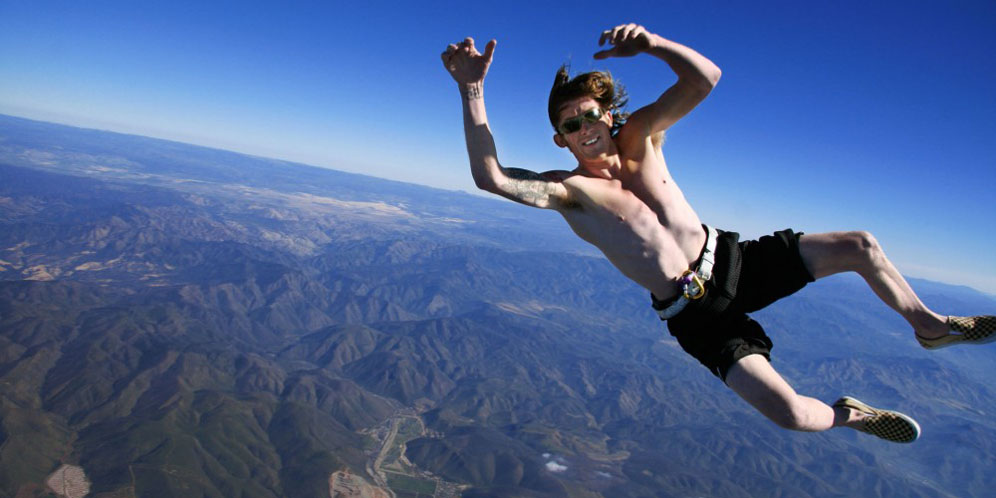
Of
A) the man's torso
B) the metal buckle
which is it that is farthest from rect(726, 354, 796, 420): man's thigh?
the man's torso

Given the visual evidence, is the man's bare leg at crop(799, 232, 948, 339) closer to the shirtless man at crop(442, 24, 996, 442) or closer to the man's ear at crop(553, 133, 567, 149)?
the shirtless man at crop(442, 24, 996, 442)

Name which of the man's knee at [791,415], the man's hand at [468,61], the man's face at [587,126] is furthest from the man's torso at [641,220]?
the man's knee at [791,415]

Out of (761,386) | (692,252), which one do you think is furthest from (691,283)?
(761,386)

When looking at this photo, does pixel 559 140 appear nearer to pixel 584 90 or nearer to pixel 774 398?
pixel 584 90

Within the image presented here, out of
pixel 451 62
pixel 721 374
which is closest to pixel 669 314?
pixel 721 374

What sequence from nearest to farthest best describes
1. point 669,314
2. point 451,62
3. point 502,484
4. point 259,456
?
1. point 451,62
2. point 669,314
3. point 259,456
4. point 502,484

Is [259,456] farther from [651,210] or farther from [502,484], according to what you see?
[651,210]
